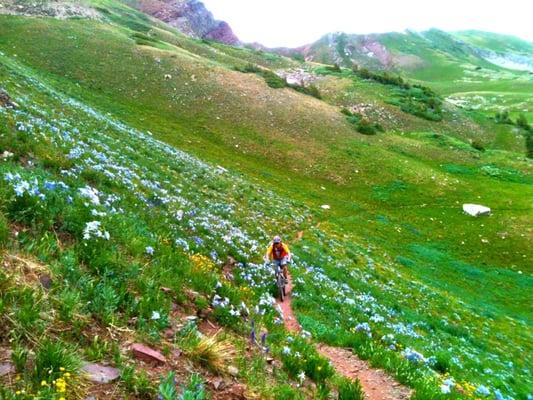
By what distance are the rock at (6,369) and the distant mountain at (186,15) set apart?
147 m

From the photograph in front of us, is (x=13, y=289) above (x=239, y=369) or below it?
above

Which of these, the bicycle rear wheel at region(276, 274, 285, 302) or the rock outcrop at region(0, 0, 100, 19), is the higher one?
the rock outcrop at region(0, 0, 100, 19)

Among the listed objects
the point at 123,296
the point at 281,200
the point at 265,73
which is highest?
the point at 265,73

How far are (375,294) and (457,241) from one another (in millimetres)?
20649

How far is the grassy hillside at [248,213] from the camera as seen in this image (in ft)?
23.4

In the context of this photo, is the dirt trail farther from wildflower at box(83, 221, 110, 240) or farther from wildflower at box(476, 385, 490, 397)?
wildflower at box(83, 221, 110, 240)

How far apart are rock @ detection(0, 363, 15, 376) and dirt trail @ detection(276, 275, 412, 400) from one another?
235 inches

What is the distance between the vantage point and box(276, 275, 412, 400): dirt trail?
27.2 ft

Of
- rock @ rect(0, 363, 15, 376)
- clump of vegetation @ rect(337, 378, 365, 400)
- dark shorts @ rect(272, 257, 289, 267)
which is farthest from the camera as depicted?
dark shorts @ rect(272, 257, 289, 267)

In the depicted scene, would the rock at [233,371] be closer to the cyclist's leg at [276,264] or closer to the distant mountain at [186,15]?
the cyclist's leg at [276,264]

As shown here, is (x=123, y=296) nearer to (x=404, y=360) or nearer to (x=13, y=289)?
(x=13, y=289)

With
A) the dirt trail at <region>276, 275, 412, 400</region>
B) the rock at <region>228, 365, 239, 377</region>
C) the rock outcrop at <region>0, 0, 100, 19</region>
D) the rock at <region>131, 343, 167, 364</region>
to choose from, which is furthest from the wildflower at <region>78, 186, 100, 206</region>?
the rock outcrop at <region>0, 0, 100, 19</region>

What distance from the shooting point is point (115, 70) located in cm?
5572

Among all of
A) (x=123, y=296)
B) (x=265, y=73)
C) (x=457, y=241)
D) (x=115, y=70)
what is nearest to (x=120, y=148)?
(x=123, y=296)
